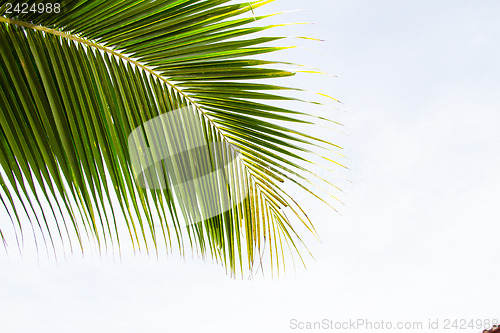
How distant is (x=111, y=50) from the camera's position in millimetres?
1083

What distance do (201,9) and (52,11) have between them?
1.19 feet

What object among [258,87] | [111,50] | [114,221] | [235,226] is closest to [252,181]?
[235,226]

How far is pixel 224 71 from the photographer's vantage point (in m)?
1.17

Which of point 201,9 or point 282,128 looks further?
point 282,128

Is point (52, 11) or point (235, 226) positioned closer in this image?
point (52, 11)

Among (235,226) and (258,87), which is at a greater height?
(258,87)

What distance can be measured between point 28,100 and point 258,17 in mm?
654

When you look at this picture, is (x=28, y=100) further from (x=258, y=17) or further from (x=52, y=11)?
(x=258, y=17)

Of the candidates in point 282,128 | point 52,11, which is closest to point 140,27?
point 52,11

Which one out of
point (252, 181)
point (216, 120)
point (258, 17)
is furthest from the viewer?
point (252, 181)

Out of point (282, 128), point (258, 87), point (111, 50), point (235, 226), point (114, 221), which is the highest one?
point (111, 50)

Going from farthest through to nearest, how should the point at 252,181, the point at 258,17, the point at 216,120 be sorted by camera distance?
the point at 252,181
the point at 216,120
the point at 258,17

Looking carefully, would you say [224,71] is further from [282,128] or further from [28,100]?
[28,100]

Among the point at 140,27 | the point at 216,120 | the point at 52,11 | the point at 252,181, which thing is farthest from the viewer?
the point at 252,181
